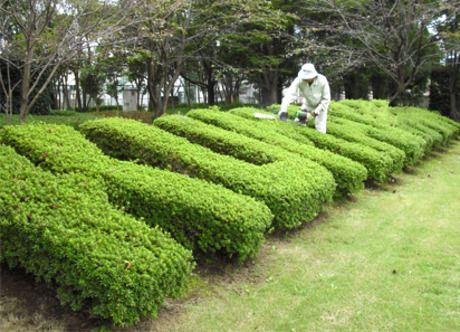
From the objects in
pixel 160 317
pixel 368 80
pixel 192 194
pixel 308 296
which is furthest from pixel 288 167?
pixel 368 80

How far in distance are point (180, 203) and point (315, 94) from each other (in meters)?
4.89

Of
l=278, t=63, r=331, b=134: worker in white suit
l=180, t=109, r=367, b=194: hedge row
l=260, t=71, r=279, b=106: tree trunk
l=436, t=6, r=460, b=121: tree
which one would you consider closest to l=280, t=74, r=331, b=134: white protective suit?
l=278, t=63, r=331, b=134: worker in white suit

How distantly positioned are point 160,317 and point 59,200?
1174 millimetres

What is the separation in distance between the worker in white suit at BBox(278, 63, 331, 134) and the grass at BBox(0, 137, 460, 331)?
288 cm

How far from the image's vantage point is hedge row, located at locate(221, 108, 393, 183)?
746 cm

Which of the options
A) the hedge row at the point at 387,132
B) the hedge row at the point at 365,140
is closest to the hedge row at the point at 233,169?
the hedge row at the point at 365,140

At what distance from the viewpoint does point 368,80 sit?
23938mm

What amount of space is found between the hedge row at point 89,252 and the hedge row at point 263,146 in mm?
2799

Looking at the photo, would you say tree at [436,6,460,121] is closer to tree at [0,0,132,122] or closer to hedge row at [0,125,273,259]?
tree at [0,0,132,122]

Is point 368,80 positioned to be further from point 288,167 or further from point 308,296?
point 308,296

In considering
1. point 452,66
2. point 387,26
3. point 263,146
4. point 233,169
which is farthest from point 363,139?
point 452,66

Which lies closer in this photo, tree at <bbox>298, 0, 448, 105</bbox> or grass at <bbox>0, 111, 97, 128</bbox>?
grass at <bbox>0, 111, 97, 128</bbox>

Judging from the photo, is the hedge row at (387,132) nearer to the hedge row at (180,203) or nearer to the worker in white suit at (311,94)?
the worker in white suit at (311,94)

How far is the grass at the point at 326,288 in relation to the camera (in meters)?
3.26
